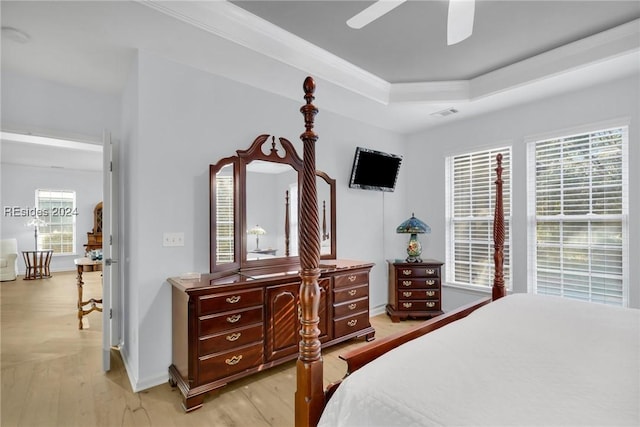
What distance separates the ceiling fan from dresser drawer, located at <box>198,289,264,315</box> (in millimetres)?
1906

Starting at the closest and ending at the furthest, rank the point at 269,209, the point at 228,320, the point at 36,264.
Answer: the point at 228,320 → the point at 269,209 → the point at 36,264

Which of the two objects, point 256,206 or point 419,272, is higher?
point 256,206

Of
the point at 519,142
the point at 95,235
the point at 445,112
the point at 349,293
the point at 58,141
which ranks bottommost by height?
the point at 349,293

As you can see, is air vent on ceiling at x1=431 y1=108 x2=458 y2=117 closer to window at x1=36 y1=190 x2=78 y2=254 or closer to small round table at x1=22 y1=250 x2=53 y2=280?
small round table at x1=22 y1=250 x2=53 y2=280

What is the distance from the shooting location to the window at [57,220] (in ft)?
24.6

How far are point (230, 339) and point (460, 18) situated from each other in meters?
2.50

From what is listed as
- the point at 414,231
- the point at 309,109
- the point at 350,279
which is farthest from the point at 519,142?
the point at 309,109

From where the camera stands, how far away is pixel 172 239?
2523 millimetres

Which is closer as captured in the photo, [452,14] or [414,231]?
[452,14]

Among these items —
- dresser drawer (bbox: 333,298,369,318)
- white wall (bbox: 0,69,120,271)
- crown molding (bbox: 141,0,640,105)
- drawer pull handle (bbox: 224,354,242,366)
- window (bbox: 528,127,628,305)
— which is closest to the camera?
crown molding (bbox: 141,0,640,105)

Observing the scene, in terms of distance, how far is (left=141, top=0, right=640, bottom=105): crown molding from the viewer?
7.09ft

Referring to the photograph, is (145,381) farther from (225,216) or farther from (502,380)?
(502,380)

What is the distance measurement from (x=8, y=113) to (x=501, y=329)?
12.7 feet

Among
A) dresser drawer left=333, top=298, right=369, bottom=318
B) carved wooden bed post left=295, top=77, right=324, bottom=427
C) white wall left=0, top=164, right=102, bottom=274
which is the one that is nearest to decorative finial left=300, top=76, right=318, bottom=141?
carved wooden bed post left=295, top=77, right=324, bottom=427
